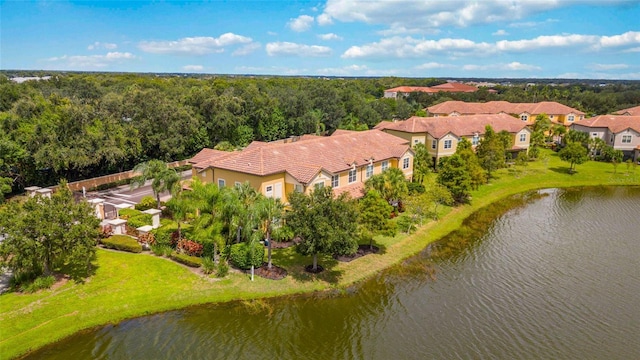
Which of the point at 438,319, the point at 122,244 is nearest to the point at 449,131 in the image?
the point at 438,319

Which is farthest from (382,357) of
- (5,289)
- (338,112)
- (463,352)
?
(338,112)

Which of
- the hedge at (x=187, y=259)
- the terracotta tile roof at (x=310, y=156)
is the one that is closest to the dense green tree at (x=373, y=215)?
the terracotta tile roof at (x=310, y=156)

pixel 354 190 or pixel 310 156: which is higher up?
pixel 310 156

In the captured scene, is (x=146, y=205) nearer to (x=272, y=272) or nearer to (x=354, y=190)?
(x=272, y=272)

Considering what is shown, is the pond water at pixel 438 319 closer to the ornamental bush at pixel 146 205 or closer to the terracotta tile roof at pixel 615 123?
the ornamental bush at pixel 146 205

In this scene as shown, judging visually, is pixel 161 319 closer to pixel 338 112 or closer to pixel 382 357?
pixel 382 357

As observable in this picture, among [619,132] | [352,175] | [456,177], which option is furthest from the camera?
[619,132]

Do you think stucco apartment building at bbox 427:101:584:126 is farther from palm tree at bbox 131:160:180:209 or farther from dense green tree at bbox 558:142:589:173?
palm tree at bbox 131:160:180:209

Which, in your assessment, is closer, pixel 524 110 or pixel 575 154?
pixel 575 154
